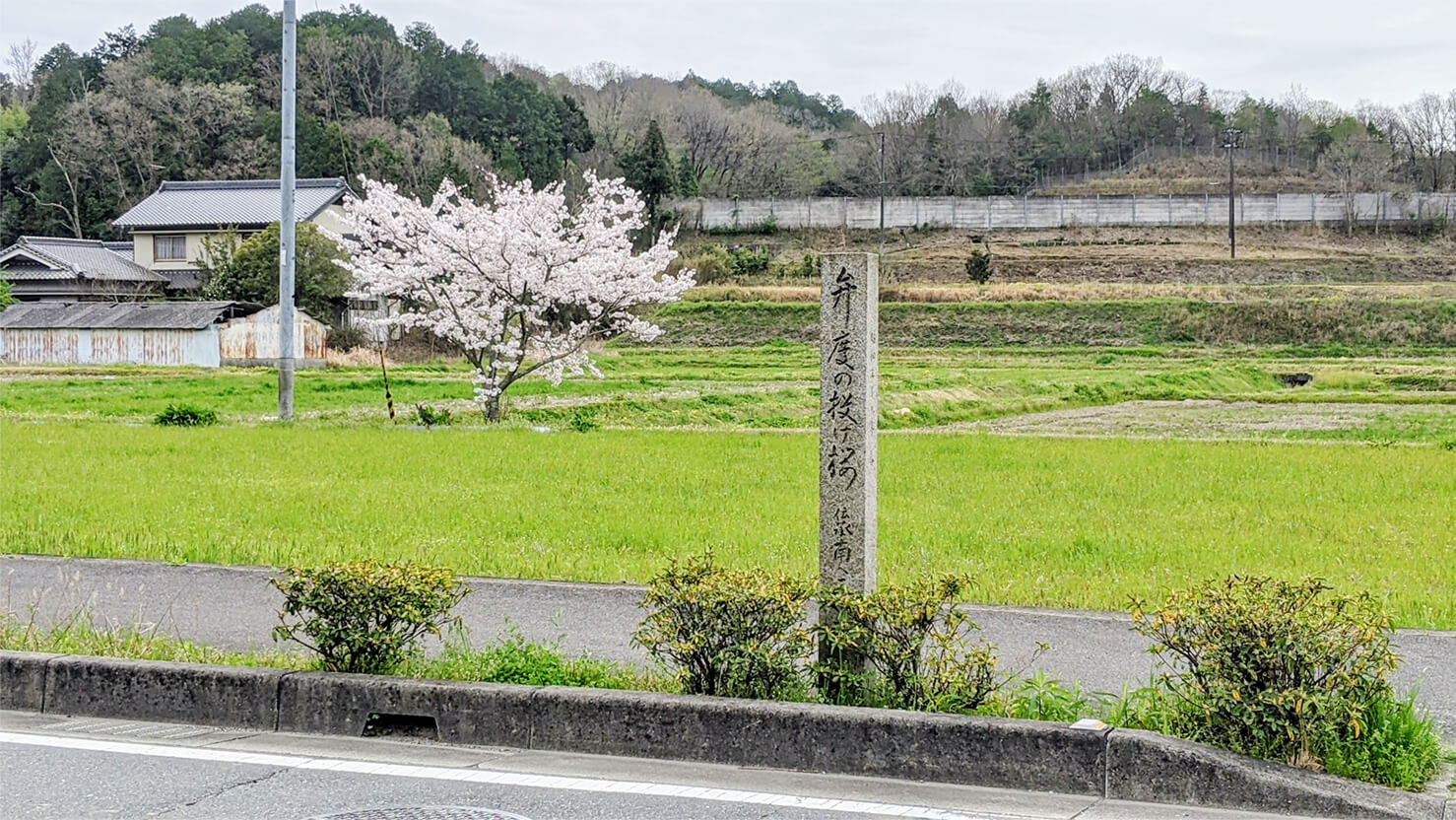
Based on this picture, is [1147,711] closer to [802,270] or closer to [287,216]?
[287,216]

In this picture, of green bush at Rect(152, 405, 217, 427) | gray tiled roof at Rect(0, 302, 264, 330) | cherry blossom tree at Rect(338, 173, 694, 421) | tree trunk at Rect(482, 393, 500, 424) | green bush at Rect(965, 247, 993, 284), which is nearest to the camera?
green bush at Rect(152, 405, 217, 427)

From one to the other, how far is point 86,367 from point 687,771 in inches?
1602

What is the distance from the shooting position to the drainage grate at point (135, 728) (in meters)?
5.76

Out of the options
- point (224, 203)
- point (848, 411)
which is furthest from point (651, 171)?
point (848, 411)

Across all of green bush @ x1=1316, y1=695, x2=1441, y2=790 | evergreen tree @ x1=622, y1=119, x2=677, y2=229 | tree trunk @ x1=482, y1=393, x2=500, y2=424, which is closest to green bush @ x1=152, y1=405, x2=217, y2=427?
tree trunk @ x1=482, y1=393, x2=500, y2=424

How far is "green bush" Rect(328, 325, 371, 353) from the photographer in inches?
1817

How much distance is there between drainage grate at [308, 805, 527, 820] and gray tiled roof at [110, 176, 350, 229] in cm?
4976

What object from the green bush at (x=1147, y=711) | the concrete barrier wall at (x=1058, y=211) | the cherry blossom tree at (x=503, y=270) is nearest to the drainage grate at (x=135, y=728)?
the green bush at (x=1147, y=711)

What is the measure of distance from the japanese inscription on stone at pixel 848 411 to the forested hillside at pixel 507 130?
5484 centimetres

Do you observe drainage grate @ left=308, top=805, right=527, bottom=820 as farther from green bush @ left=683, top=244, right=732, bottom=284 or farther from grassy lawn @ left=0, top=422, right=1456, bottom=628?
green bush @ left=683, top=244, right=732, bottom=284

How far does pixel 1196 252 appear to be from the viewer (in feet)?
222

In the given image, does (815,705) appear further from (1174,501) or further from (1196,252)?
(1196,252)

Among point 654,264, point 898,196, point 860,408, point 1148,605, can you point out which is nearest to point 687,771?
point 860,408

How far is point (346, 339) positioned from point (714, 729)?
142ft
